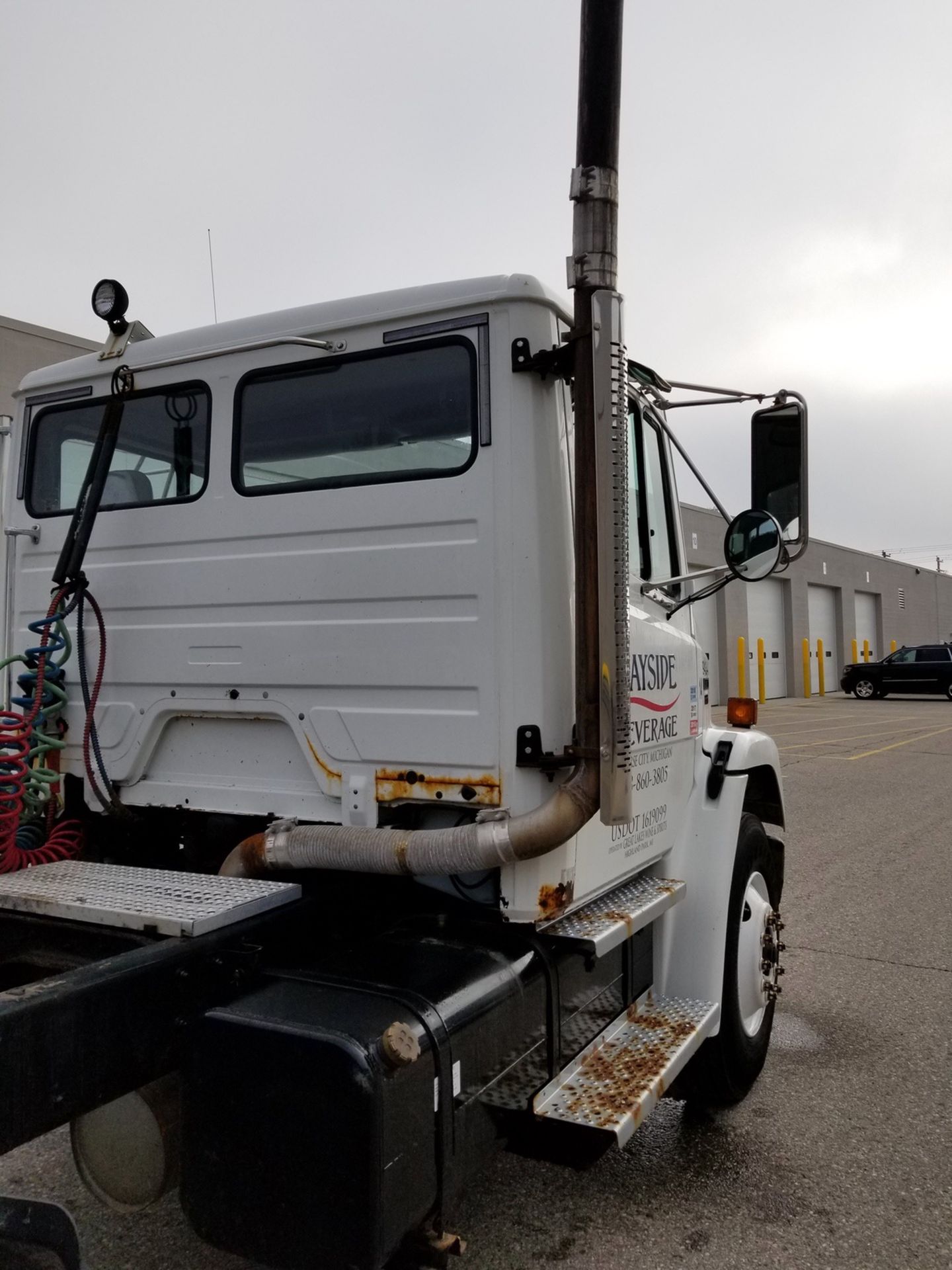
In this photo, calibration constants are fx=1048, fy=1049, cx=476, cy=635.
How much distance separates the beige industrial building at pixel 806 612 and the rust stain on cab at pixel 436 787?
12.3 m

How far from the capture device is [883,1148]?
3602mm

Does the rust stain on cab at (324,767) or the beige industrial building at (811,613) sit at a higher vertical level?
the beige industrial building at (811,613)

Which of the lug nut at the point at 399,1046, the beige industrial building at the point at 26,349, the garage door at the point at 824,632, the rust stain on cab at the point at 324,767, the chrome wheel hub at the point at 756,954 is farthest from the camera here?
the garage door at the point at 824,632

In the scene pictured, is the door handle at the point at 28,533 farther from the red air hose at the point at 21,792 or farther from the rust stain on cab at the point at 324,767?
the rust stain on cab at the point at 324,767

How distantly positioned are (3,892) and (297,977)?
2.57 feet

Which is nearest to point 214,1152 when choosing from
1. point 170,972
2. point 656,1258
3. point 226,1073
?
point 226,1073

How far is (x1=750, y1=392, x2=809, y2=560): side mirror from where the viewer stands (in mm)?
3330

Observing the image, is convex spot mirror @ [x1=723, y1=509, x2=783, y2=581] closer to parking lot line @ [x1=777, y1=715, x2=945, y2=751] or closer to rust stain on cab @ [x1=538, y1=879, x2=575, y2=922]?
rust stain on cab @ [x1=538, y1=879, x2=575, y2=922]

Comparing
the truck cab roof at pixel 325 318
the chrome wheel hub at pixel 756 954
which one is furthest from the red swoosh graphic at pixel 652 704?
the truck cab roof at pixel 325 318

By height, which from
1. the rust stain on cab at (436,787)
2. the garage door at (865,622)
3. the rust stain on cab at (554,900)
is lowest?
the rust stain on cab at (554,900)

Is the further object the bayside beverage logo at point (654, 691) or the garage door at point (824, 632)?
the garage door at point (824, 632)

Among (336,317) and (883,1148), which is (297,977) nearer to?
(336,317)

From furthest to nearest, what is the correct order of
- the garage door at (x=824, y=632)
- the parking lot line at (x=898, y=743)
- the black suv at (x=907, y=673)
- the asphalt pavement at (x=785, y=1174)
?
the garage door at (x=824, y=632), the black suv at (x=907, y=673), the parking lot line at (x=898, y=743), the asphalt pavement at (x=785, y=1174)

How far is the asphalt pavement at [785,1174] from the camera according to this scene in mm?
2996
